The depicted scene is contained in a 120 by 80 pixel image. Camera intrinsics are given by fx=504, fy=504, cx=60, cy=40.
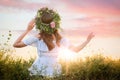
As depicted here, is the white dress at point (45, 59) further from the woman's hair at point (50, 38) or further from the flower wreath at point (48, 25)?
the flower wreath at point (48, 25)

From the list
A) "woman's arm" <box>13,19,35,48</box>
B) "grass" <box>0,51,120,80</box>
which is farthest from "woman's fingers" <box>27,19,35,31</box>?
"grass" <box>0,51,120,80</box>

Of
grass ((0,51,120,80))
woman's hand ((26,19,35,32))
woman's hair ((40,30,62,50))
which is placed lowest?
grass ((0,51,120,80))

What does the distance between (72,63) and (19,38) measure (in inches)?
77.3

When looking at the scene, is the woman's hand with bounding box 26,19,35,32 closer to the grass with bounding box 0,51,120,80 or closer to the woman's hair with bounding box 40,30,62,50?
the woman's hair with bounding box 40,30,62,50

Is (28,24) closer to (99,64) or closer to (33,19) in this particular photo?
(33,19)

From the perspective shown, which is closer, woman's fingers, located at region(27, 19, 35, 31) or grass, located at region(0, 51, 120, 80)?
woman's fingers, located at region(27, 19, 35, 31)

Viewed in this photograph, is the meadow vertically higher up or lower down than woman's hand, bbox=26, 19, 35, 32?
lower down

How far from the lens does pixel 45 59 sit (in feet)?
31.1

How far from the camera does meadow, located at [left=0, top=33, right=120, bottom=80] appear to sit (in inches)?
397

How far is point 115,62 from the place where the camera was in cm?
1126

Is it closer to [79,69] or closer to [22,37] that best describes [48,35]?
[22,37]

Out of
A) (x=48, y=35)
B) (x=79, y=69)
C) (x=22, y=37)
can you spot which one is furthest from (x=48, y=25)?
(x=79, y=69)

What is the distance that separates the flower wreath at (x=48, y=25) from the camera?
31.0ft

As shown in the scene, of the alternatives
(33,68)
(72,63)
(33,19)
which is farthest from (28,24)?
(72,63)
